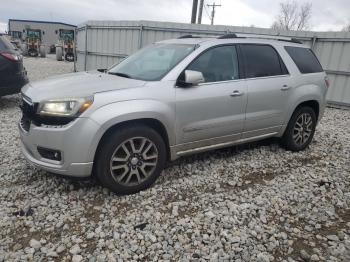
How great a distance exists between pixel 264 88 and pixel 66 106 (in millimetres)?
2679

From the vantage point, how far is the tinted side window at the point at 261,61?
14.6 feet

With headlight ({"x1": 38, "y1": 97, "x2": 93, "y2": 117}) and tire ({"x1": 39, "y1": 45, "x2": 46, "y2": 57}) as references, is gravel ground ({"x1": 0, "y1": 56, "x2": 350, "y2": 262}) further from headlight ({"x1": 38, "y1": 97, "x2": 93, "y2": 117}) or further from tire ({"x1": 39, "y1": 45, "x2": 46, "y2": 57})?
tire ({"x1": 39, "y1": 45, "x2": 46, "y2": 57})

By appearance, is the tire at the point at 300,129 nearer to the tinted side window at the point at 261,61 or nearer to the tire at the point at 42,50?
the tinted side window at the point at 261,61

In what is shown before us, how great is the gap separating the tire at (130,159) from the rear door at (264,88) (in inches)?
57.7

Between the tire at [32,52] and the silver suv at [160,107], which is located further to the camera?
the tire at [32,52]

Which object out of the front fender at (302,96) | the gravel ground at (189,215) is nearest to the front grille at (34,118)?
the gravel ground at (189,215)

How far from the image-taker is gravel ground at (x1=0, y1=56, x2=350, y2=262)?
2.78 m

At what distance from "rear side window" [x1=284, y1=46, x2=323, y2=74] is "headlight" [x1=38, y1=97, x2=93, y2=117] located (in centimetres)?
337

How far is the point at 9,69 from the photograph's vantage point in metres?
6.98

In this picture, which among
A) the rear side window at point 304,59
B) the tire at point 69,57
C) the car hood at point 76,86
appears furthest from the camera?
the tire at point 69,57

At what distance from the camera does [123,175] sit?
11.5 ft

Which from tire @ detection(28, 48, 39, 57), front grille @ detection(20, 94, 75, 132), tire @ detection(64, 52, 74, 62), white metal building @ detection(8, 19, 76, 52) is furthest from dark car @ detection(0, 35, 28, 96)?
white metal building @ detection(8, 19, 76, 52)

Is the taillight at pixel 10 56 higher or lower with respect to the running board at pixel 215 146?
higher

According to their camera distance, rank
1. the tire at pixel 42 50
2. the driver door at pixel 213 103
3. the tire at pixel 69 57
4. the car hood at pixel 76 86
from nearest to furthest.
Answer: the car hood at pixel 76 86
the driver door at pixel 213 103
the tire at pixel 69 57
the tire at pixel 42 50
